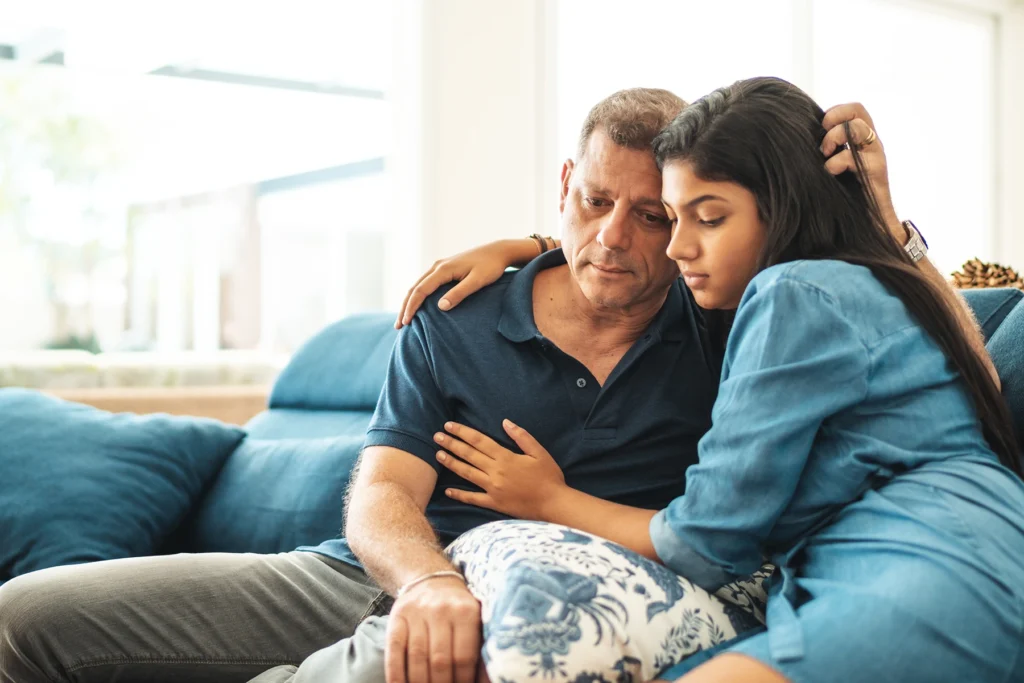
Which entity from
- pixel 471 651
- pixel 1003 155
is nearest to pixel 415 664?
pixel 471 651

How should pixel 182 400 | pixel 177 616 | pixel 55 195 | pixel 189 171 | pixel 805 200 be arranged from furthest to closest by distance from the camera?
pixel 189 171, pixel 55 195, pixel 182 400, pixel 177 616, pixel 805 200

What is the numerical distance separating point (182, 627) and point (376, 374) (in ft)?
2.92

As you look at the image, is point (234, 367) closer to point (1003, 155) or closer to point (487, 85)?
point (487, 85)

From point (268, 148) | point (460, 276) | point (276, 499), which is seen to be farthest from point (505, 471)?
point (268, 148)

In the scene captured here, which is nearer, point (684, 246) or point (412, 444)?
point (684, 246)

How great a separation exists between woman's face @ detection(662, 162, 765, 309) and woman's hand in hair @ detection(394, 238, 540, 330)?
0.46 metres

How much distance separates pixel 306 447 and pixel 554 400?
2.60 feet

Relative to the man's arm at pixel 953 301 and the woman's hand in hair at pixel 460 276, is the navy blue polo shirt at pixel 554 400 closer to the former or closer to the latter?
the woman's hand in hair at pixel 460 276

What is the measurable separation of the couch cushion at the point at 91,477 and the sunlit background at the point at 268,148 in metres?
1.45

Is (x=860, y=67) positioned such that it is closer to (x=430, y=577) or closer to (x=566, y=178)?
(x=566, y=178)

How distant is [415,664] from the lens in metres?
1.16

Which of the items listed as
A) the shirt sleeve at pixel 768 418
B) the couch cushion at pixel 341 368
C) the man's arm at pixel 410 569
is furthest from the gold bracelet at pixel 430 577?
the couch cushion at pixel 341 368

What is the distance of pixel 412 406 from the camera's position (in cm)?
159

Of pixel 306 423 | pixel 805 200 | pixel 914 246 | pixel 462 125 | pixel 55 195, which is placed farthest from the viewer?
pixel 462 125
